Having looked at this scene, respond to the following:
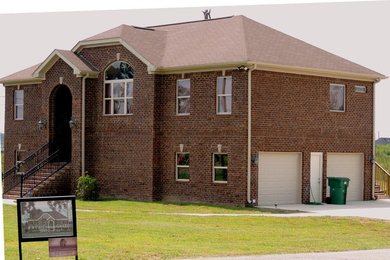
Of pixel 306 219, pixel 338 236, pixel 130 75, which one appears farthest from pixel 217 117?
pixel 338 236

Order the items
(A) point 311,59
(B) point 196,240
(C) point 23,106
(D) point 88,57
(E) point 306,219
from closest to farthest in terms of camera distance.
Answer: (B) point 196,240, (E) point 306,219, (A) point 311,59, (D) point 88,57, (C) point 23,106

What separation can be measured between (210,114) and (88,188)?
19.6ft

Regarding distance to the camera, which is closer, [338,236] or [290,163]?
[338,236]

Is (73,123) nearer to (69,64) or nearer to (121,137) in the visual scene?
(121,137)

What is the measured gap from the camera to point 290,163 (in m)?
31.5

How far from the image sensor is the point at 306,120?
31.8 meters

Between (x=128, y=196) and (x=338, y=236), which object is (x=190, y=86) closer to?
(x=128, y=196)

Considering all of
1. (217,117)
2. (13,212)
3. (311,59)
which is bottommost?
(13,212)

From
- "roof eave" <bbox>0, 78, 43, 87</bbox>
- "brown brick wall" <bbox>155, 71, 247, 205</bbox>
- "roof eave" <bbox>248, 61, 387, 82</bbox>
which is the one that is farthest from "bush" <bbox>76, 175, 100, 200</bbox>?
"roof eave" <bbox>248, 61, 387, 82</bbox>

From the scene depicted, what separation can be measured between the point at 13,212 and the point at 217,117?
27.5 ft

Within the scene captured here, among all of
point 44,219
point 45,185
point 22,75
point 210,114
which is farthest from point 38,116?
point 44,219

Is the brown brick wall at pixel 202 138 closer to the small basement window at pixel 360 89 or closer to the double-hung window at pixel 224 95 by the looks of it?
the double-hung window at pixel 224 95

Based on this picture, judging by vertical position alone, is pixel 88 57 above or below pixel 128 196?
above

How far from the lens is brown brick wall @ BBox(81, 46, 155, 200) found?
32.5 metres
